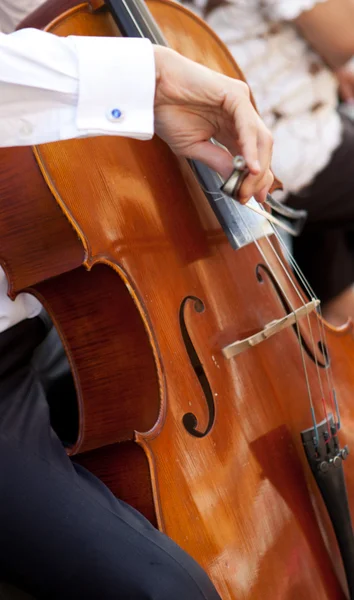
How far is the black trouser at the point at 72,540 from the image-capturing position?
75 cm

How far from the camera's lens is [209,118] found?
2.74ft

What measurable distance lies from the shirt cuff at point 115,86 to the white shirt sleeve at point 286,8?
0.83 metres

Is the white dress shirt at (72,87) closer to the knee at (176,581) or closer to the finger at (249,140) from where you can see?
the finger at (249,140)

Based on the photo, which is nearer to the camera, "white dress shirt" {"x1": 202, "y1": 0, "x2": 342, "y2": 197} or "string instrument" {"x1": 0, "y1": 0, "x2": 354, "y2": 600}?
"string instrument" {"x1": 0, "y1": 0, "x2": 354, "y2": 600}

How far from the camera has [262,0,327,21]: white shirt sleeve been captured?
1.48 m

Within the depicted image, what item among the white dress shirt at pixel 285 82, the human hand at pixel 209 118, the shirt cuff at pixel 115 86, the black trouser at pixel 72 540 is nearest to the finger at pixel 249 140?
the human hand at pixel 209 118

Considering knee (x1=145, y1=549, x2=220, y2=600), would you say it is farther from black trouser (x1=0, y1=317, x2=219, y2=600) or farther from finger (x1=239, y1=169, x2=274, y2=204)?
finger (x1=239, y1=169, x2=274, y2=204)

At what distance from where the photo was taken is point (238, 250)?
40.6 inches

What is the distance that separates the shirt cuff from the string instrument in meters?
0.14

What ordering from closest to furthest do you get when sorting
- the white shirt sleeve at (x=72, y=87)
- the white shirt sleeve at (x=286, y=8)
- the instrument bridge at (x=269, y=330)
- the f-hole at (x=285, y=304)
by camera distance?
the white shirt sleeve at (x=72, y=87), the instrument bridge at (x=269, y=330), the f-hole at (x=285, y=304), the white shirt sleeve at (x=286, y=8)

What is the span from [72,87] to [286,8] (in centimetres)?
92

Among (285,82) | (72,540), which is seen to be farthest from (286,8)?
(72,540)

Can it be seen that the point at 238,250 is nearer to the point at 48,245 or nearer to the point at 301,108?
the point at 48,245

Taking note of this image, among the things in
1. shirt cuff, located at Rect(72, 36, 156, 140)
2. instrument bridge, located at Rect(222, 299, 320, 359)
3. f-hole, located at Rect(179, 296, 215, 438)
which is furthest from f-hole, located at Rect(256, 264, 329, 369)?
shirt cuff, located at Rect(72, 36, 156, 140)
